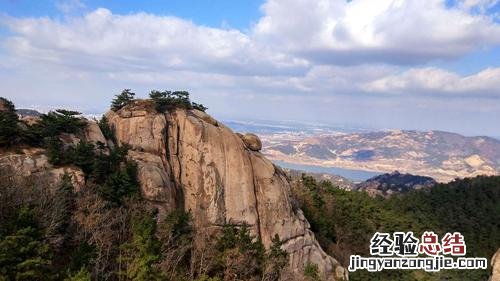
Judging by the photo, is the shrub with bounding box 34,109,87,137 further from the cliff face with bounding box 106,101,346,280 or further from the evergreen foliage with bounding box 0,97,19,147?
the cliff face with bounding box 106,101,346,280

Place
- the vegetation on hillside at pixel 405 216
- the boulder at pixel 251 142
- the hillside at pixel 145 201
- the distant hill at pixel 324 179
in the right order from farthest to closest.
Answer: the distant hill at pixel 324 179, the vegetation on hillside at pixel 405 216, the boulder at pixel 251 142, the hillside at pixel 145 201

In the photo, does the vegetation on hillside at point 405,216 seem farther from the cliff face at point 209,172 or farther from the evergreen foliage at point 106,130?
the evergreen foliage at point 106,130

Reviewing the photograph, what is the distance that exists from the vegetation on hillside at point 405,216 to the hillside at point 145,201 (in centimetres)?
866

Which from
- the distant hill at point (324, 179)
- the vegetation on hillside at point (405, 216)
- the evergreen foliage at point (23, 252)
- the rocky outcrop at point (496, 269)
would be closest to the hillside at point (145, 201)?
the evergreen foliage at point (23, 252)

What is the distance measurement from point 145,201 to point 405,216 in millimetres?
43433

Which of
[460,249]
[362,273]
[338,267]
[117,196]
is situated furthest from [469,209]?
[117,196]

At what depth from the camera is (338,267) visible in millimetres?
32281

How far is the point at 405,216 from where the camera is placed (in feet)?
189

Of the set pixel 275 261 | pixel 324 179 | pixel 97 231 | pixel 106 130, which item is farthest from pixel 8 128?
pixel 324 179

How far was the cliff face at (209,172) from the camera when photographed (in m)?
27.1

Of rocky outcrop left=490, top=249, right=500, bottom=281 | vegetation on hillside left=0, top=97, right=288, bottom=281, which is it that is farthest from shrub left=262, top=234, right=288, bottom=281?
rocky outcrop left=490, top=249, right=500, bottom=281

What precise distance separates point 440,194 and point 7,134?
66.5 metres

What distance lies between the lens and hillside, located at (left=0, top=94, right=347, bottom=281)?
55.4 feet

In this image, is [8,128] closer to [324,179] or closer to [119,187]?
[119,187]
